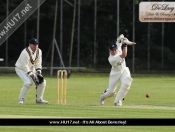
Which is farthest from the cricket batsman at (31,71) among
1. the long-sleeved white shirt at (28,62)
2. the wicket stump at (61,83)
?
the wicket stump at (61,83)

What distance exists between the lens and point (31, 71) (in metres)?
21.4

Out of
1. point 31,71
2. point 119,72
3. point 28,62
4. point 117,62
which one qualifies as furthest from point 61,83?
point 117,62

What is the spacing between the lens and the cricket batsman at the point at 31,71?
2109 cm

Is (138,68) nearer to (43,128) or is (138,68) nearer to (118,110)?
(118,110)

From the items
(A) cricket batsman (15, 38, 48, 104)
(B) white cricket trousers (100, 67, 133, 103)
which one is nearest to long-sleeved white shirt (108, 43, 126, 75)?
(B) white cricket trousers (100, 67, 133, 103)

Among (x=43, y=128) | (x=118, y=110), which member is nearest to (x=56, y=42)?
(x=118, y=110)

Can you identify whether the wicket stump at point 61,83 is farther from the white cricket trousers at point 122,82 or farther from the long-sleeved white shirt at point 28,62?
the white cricket trousers at point 122,82

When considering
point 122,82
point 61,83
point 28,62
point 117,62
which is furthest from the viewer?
point 61,83

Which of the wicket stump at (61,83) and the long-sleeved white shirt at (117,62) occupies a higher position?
the long-sleeved white shirt at (117,62)

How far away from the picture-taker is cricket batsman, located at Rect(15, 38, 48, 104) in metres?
21.1

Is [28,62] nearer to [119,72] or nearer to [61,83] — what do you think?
[61,83]

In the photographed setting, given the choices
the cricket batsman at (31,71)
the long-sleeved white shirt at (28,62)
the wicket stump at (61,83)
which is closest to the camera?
the cricket batsman at (31,71)

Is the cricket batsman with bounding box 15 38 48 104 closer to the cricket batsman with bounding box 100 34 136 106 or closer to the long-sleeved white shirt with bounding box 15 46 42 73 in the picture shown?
the long-sleeved white shirt with bounding box 15 46 42 73

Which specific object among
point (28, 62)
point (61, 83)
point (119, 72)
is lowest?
point (61, 83)
